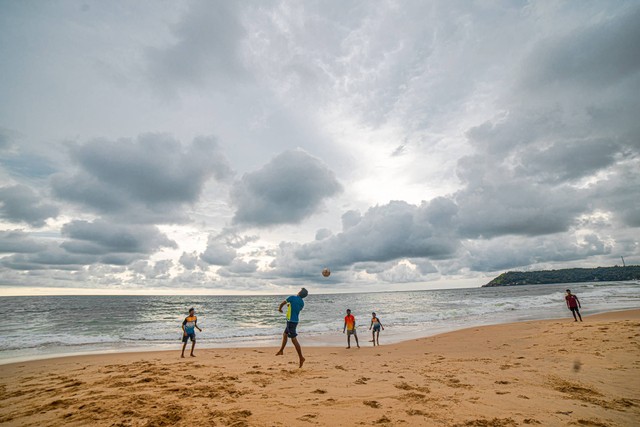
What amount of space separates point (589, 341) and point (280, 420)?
13902 millimetres

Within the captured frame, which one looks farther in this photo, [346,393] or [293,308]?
[293,308]

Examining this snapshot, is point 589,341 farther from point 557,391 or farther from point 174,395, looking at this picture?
point 174,395

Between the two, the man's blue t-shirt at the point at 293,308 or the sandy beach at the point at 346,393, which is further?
the man's blue t-shirt at the point at 293,308

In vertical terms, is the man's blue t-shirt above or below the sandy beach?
above

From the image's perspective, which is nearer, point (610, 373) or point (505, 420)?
point (505, 420)

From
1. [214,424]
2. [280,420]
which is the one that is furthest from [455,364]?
[214,424]

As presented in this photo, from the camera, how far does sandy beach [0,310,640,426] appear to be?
4.98 m

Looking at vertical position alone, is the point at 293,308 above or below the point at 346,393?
above

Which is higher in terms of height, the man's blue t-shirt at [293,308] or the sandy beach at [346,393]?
the man's blue t-shirt at [293,308]

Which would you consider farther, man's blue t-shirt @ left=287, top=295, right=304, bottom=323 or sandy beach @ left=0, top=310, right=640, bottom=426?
man's blue t-shirt @ left=287, top=295, right=304, bottom=323

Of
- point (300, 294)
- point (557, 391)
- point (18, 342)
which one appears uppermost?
point (300, 294)

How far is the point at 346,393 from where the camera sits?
6.32m

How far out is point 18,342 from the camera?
1927 centimetres

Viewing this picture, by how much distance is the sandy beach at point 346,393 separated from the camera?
4.98m
